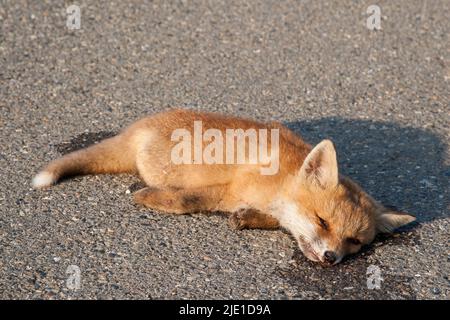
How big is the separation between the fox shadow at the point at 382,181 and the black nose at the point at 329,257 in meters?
0.06

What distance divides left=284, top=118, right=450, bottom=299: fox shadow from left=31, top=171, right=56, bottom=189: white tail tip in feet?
A: 6.26

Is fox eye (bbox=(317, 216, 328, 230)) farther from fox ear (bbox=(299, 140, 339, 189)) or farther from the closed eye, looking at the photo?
fox ear (bbox=(299, 140, 339, 189))

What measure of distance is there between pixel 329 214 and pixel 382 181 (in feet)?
3.74

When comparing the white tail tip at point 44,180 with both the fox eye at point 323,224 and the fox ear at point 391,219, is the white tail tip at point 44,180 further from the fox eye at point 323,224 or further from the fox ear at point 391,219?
the fox ear at point 391,219

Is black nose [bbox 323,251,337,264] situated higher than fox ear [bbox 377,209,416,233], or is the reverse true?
fox ear [bbox 377,209,416,233]

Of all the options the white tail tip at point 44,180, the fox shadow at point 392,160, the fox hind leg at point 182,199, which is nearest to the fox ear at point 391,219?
the fox shadow at point 392,160

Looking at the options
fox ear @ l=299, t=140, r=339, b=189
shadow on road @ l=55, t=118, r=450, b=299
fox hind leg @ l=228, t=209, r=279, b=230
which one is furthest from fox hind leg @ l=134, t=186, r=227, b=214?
fox ear @ l=299, t=140, r=339, b=189

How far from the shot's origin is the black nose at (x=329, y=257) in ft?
16.5

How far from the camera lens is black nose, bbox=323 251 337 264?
502 cm

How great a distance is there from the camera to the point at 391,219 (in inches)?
210

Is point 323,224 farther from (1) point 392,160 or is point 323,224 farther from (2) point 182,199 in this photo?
(1) point 392,160

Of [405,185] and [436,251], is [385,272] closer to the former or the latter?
[436,251]

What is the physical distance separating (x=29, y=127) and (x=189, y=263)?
2.48 metres
